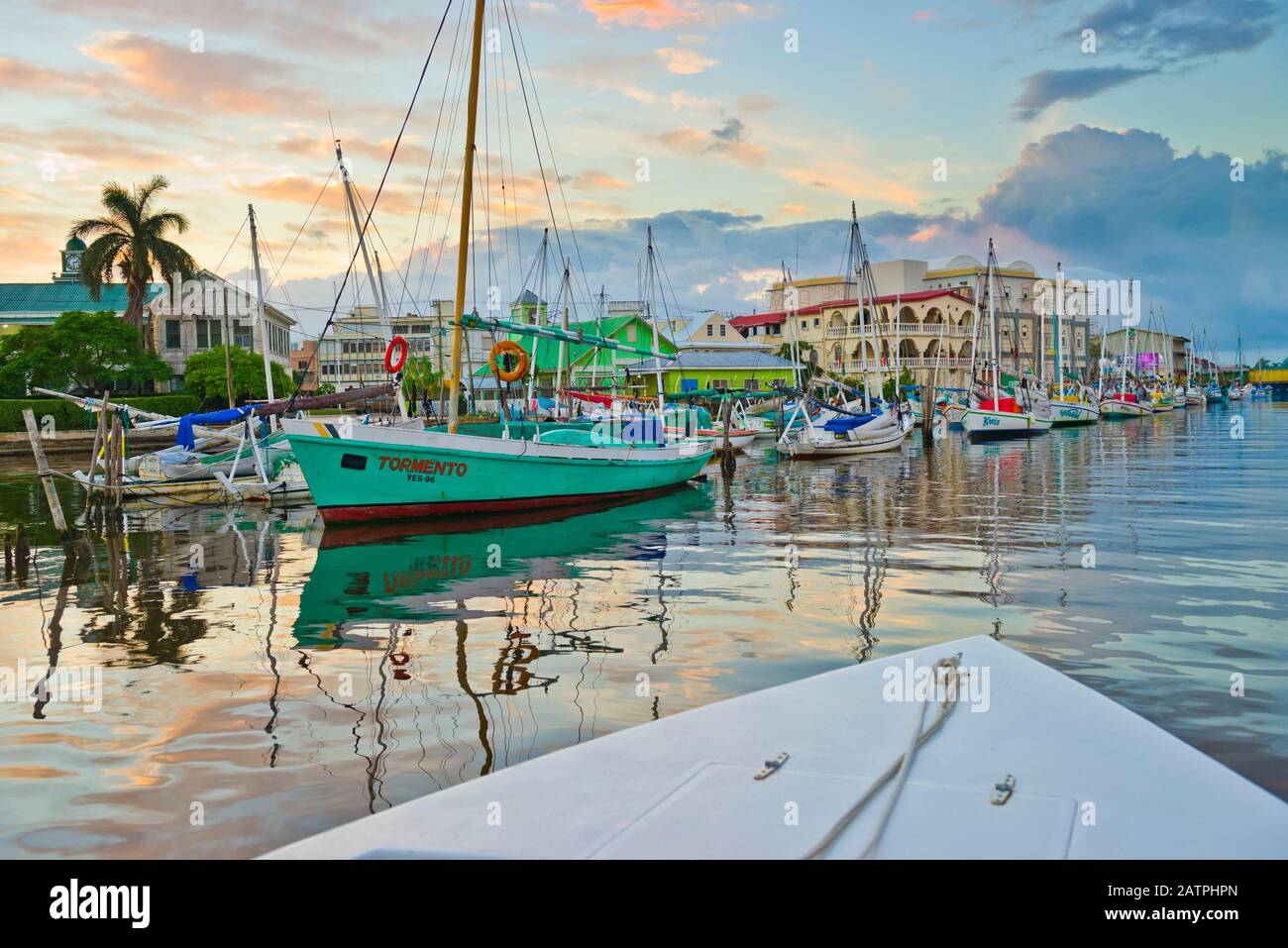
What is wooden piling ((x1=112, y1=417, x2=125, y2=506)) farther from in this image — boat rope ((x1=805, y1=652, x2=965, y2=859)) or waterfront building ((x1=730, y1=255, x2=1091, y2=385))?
waterfront building ((x1=730, y1=255, x2=1091, y2=385))

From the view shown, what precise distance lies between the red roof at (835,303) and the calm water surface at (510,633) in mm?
66483

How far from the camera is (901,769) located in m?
4.17

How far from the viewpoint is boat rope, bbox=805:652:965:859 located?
362cm

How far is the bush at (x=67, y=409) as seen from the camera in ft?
176

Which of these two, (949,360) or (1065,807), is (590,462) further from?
(949,360)

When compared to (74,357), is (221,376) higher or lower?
lower

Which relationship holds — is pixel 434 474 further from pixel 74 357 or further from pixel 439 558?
pixel 74 357

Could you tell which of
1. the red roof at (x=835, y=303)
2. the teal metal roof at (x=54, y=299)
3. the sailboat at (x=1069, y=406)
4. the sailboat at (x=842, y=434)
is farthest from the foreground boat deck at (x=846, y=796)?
the teal metal roof at (x=54, y=299)

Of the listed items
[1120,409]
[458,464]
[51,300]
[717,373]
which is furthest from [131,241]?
[1120,409]

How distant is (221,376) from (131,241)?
11.2 metres

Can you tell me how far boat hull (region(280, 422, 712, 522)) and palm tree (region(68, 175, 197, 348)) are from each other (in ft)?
169

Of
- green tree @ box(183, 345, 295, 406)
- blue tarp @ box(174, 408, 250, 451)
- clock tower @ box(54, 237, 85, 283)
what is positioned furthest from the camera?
clock tower @ box(54, 237, 85, 283)

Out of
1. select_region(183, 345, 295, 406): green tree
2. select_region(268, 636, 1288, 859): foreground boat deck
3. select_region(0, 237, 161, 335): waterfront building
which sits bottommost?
select_region(268, 636, 1288, 859): foreground boat deck

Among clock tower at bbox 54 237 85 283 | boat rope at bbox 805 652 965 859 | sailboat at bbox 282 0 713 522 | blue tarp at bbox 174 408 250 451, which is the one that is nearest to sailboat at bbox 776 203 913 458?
sailboat at bbox 282 0 713 522
